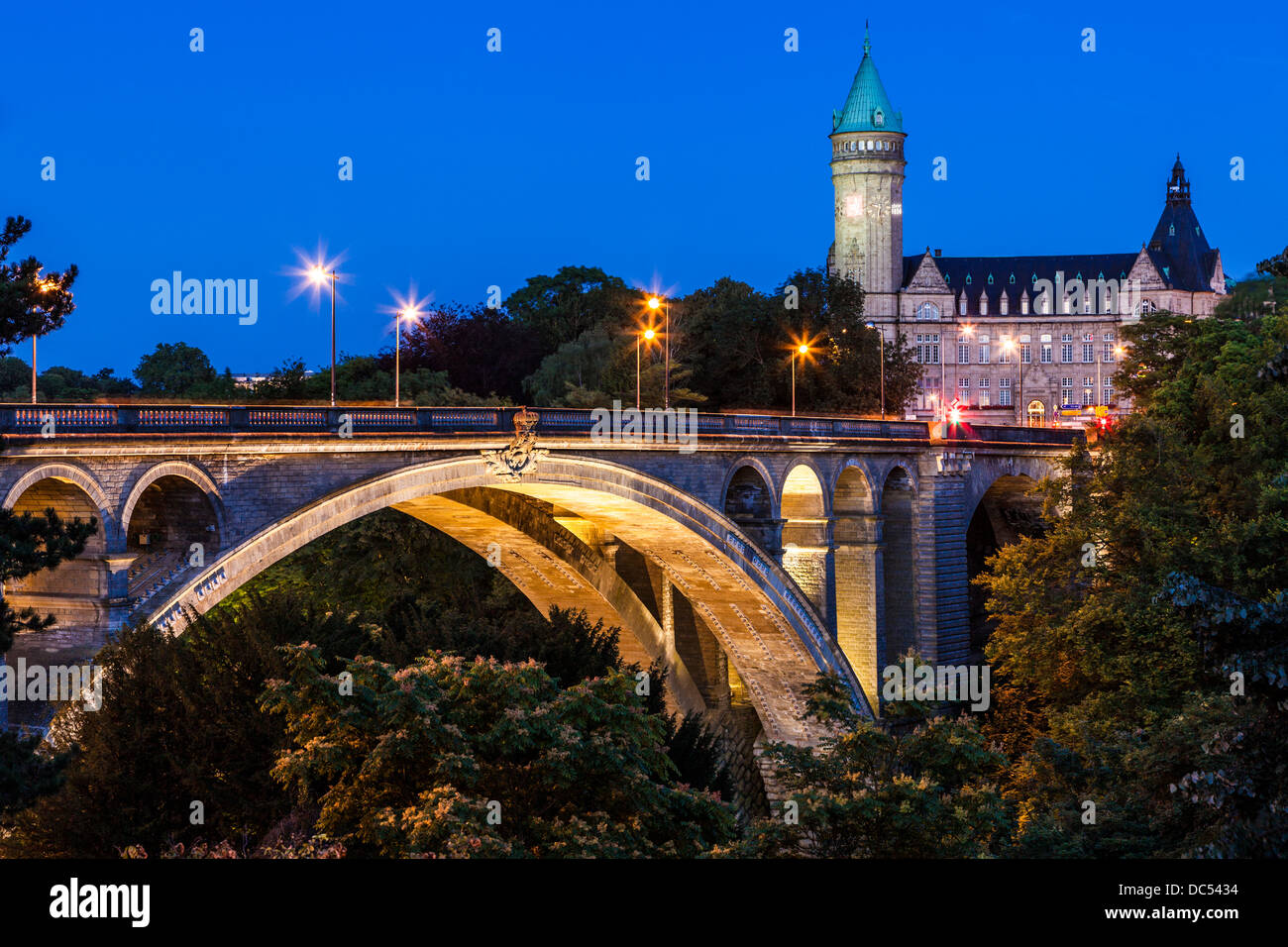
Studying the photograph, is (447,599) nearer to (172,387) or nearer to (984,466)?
(984,466)

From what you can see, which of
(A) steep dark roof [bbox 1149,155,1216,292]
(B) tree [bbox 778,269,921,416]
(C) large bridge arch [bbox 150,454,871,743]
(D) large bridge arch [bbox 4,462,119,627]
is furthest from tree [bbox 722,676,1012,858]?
(A) steep dark roof [bbox 1149,155,1216,292]

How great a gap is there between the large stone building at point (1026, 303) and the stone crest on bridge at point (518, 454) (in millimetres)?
110388

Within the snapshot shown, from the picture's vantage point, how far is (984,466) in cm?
5638

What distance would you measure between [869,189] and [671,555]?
10034 centimetres

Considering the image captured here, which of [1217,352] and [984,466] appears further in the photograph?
[984,466]

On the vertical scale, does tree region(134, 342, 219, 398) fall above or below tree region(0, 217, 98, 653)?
above

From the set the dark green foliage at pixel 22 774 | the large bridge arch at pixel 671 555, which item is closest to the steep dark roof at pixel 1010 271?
the large bridge arch at pixel 671 555

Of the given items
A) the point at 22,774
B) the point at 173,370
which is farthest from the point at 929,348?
the point at 22,774

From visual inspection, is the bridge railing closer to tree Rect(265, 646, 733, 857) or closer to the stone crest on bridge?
the stone crest on bridge

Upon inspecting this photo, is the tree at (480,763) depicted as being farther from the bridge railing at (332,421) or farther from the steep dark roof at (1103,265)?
the steep dark roof at (1103,265)

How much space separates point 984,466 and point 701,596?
1652cm

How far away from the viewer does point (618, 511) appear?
39.1 metres

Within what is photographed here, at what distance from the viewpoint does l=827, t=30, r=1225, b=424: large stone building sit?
474ft
